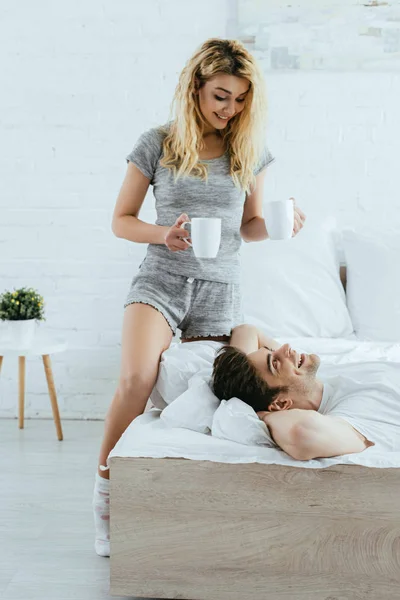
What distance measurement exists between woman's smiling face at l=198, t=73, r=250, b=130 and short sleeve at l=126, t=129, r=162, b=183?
0.55 ft

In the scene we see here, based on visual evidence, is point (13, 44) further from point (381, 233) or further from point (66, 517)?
point (66, 517)

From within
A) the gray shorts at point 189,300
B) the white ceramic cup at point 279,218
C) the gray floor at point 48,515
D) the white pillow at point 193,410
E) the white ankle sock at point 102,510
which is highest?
the white ceramic cup at point 279,218

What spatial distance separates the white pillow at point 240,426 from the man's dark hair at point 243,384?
0.19ft

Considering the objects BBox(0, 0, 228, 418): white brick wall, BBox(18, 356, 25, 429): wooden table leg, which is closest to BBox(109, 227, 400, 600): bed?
BBox(18, 356, 25, 429): wooden table leg

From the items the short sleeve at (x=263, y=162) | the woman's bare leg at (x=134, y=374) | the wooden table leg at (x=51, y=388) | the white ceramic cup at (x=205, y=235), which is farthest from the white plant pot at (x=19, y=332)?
the white ceramic cup at (x=205, y=235)

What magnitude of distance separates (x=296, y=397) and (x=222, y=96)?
33.7 inches

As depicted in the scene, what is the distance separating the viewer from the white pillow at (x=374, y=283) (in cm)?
274

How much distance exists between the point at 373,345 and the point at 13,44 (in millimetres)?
2015

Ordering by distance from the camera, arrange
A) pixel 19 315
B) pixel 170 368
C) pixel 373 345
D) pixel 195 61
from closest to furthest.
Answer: pixel 170 368
pixel 195 61
pixel 373 345
pixel 19 315

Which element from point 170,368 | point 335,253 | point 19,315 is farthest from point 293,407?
point 19,315

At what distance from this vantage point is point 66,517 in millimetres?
2209

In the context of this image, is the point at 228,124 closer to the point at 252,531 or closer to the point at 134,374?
the point at 134,374

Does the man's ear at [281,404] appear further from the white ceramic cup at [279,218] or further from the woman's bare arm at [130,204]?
the woman's bare arm at [130,204]

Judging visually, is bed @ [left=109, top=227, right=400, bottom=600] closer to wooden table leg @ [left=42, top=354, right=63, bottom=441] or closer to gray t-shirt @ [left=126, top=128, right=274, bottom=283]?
gray t-shirt @ [left=126, top=128, right=274, bottom=283]
